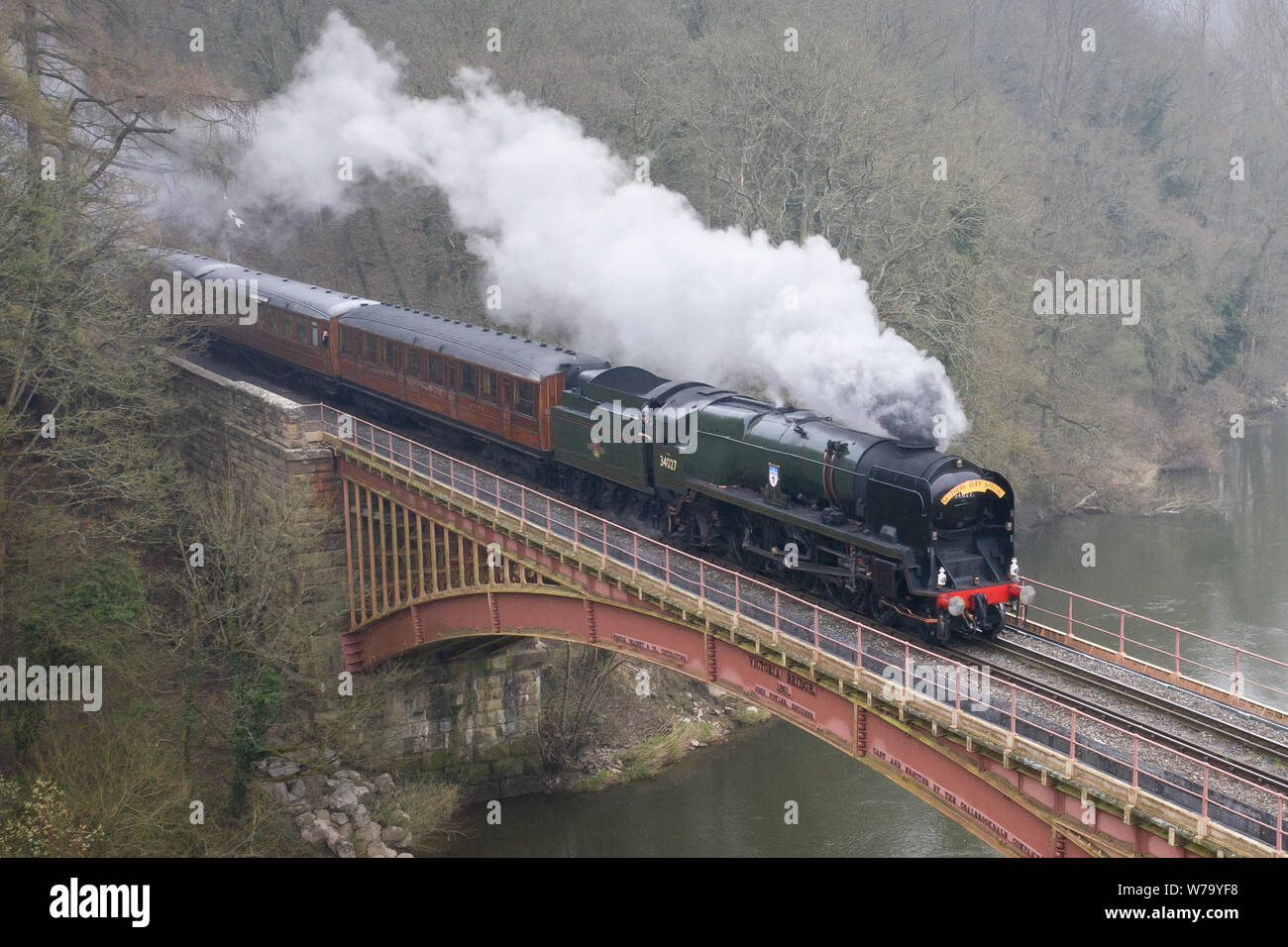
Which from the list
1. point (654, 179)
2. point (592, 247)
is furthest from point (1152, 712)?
point (654, 179)

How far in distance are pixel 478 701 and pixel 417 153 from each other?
14.5 metres

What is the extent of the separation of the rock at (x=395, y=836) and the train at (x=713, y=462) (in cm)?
690

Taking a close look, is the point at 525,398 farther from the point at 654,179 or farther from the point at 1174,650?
the point at 654,179

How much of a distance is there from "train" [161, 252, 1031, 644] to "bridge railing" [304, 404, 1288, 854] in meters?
0.73

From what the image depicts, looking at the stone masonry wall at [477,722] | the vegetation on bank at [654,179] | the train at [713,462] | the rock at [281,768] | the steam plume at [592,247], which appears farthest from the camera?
the stone masonry wall at [477,722]

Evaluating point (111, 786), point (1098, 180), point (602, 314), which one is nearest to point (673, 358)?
point (602, 314)

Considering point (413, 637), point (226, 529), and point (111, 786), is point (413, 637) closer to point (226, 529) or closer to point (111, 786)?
point (226, 529)

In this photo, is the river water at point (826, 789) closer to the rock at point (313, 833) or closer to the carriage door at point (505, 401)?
the rock at point (313, 833)

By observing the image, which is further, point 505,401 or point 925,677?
point 505,401

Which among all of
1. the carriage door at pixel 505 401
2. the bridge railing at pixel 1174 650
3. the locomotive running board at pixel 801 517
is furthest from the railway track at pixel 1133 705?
the bridge railing at pixel 1174 650

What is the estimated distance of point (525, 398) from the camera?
2233 cm

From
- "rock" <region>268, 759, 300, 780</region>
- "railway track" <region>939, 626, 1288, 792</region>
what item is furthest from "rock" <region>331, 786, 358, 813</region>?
"railway track" <region>939, 626, 1288, 792</region>

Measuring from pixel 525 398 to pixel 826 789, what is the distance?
9863 mm

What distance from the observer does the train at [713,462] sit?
15562 millimetres
